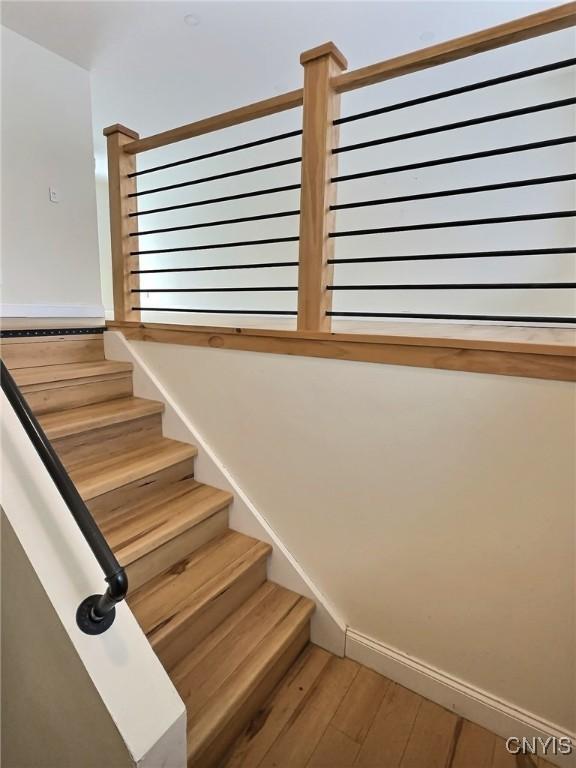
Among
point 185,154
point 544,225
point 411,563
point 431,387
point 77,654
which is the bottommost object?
point 411,563

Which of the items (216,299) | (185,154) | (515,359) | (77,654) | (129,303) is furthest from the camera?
(216,299)

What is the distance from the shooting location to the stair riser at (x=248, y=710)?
3.88 feet

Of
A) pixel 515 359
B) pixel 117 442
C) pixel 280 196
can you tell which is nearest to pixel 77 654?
pixel 117 442

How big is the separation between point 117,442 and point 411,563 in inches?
54.7

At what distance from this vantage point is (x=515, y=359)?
3.84ft

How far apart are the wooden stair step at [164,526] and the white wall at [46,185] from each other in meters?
1.60

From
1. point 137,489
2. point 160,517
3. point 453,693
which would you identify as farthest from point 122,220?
point 453,693

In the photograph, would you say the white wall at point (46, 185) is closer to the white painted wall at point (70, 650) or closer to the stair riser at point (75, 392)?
the stair riser at point (75, 392)

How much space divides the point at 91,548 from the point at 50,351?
1.71m

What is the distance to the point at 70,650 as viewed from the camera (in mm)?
799

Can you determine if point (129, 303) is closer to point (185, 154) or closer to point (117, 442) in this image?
point (117, 442)

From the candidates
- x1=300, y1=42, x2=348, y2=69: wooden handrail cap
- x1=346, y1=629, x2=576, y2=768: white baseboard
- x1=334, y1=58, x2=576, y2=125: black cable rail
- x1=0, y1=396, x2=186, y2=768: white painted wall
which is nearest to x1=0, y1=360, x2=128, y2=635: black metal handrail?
x1=0, y1=396, x2=186, y2=768: white painted wall

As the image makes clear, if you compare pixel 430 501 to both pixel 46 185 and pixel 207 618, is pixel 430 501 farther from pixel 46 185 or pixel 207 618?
pixel 46 185

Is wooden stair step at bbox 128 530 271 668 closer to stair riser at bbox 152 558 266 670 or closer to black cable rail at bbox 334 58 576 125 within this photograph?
stair riser at bbox 152 558 266 670
